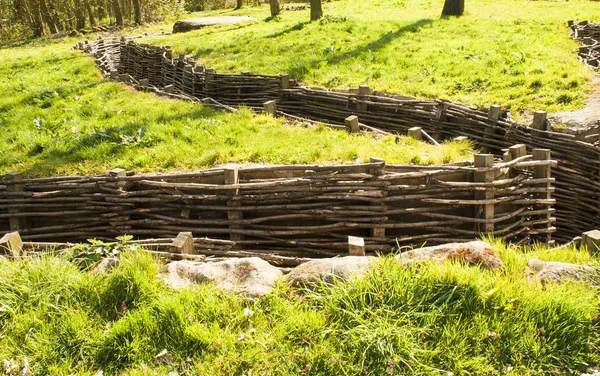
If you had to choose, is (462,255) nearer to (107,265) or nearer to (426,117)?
(107,265)

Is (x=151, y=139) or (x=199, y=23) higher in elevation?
(x=199, y=23)

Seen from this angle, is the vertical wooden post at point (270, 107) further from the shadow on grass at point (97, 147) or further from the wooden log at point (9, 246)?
the wooden log at point (9, 246)

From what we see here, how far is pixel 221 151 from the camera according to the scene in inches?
263

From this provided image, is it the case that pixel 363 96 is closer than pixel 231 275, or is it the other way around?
pixel 231 275

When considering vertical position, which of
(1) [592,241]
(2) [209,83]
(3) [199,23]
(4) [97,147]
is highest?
(3) [199,23]

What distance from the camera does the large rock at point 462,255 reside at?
11.9ft

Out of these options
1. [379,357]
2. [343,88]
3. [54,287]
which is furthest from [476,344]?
[343,88]

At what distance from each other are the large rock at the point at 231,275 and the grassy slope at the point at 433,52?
639 centimetres

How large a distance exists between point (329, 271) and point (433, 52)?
9637 mm

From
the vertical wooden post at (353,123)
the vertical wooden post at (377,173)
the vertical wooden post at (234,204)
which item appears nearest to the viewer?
the vertical wooden post at (377,173)

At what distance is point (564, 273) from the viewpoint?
3.43 m

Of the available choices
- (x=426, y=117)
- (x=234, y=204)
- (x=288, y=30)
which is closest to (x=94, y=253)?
(x=234, y=204)

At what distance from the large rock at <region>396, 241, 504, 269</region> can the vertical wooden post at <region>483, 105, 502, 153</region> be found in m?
3.93

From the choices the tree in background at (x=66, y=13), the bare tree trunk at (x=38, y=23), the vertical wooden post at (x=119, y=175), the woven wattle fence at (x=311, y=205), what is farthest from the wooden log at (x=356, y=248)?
the tree in background at (x=66, y=13)
